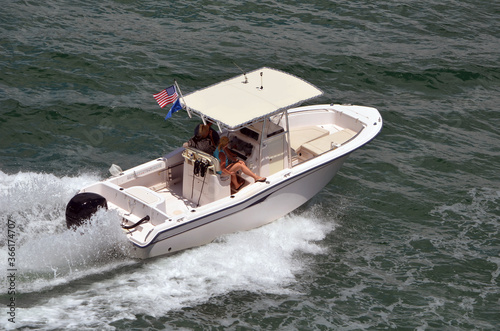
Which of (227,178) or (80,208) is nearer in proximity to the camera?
(80,208)

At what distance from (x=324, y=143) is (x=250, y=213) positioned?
2675 millimetres

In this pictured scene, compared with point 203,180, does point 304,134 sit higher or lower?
higher

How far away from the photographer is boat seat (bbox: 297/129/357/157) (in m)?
15.6

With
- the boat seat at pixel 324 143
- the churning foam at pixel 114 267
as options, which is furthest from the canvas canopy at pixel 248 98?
the churning foam at pixel 114 267

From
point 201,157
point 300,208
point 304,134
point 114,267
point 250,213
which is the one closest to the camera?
point 114,267

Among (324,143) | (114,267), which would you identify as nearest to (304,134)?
(324,143)

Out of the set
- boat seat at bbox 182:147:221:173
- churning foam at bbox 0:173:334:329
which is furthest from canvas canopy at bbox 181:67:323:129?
churning foam at bbox 0:173:334:329

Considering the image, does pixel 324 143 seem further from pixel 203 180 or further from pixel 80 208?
pixel 80 208

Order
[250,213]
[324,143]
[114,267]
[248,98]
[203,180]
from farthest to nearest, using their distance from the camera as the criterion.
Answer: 1. [324,143]
2. [248,98]
3. [250,213]
4. [203,180]
5. [114,267]

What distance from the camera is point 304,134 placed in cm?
1642

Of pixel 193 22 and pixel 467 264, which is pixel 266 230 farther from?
pixel 193 22

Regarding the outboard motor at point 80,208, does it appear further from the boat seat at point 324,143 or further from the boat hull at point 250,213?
the boat seat at point 324,143

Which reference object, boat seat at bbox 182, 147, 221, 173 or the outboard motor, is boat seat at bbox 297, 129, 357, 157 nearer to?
boat seat at bbox 182, 147, 221, 173

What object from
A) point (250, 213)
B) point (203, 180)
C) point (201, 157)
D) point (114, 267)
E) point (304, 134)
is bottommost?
point (114, 267)
